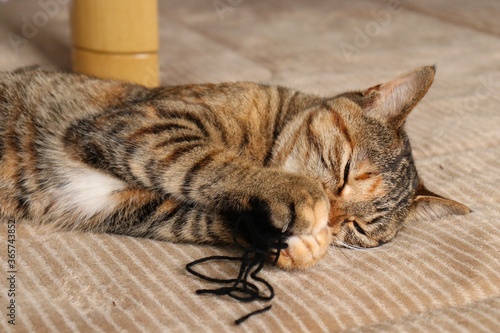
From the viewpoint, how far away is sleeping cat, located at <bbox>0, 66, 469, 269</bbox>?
1430 millimetres

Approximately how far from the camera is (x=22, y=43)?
2926 millimetres

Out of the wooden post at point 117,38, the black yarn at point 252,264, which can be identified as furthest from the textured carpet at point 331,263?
the wooden post at point 117,38

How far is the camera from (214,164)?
144 cm

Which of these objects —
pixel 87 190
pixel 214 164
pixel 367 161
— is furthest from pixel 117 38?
pixel 367 161

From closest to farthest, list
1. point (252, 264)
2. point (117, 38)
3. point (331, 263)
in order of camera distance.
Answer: point (252, 264) → point (331, 263) → point (117, 38)

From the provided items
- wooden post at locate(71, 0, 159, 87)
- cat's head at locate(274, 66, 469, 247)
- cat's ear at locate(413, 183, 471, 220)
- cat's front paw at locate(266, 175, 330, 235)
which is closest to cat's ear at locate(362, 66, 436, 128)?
cat's head at locate(274, 66, 469, 247)

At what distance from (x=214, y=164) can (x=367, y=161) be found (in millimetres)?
358

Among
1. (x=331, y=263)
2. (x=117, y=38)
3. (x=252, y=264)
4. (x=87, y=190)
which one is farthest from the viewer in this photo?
(x=117, y=38)

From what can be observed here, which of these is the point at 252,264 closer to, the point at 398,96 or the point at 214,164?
the point at 214,164

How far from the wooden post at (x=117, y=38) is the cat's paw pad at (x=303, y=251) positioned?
1257 mm

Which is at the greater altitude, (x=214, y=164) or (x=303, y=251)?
(x=214, y=164)

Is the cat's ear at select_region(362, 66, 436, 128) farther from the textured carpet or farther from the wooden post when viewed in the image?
the wooden post

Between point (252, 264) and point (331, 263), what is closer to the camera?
point (252, 264)

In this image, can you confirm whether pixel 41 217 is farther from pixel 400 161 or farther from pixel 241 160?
pixel 400 161
